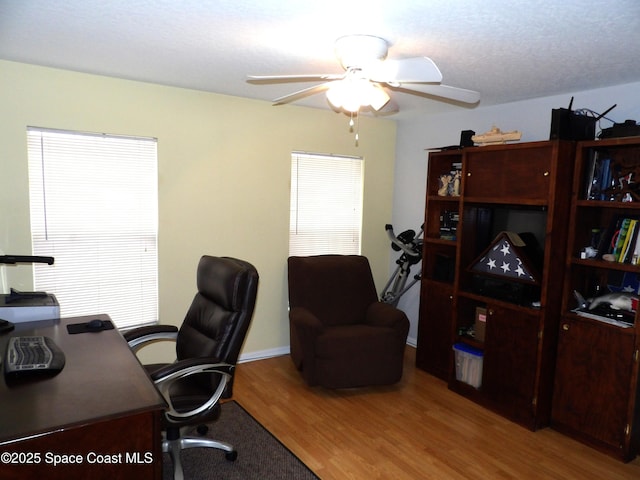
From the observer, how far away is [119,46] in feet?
8.19

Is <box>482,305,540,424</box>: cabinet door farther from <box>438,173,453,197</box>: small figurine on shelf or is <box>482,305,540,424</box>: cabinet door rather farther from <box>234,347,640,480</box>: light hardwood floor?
<box>438,173,453,197</box>: small figurine on shelf

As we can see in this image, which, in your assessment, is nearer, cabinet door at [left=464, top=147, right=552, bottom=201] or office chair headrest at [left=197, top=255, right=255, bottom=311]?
office chair headrest at [left=197, top=255, right=255, bottom=311]

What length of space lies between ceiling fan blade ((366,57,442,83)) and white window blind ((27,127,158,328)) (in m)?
2.02

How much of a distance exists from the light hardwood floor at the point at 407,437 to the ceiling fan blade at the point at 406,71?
2.05 metres

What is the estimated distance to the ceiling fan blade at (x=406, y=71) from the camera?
190 centimetres

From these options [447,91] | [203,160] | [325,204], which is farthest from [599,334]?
[203,160]

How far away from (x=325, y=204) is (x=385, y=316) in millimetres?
1283

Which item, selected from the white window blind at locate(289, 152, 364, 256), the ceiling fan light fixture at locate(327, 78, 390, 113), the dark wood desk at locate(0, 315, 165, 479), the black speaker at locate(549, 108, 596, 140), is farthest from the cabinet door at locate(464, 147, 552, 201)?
Result: the dark wood desk at locate(0, 315, 165, 479)

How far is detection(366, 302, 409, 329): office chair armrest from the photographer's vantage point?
3547 millimetres

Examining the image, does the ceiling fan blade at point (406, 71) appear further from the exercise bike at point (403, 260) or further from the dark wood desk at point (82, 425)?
the exercise bike at point (403, 260)

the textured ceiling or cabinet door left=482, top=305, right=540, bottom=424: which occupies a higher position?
the textured ceiling

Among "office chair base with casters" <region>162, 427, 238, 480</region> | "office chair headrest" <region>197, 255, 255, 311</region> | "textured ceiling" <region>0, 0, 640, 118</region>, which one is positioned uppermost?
"textured ceiling" <region>0, 0, 640, 118</region>

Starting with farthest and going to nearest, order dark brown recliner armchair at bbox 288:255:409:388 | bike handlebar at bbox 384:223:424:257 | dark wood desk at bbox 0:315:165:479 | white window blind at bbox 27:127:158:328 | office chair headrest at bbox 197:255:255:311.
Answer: bike handlebar at bbox 384:223:424:257 → dark brown recliner armchair at bbox 288:255:409:388 → white window blind at bbox 27:127:158:328 → office chair headrest at bbox 197:255:255:311 → dark wood desk at bbox 0:315:165:479

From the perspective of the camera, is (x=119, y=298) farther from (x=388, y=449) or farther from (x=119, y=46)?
(x=388, y=449)
